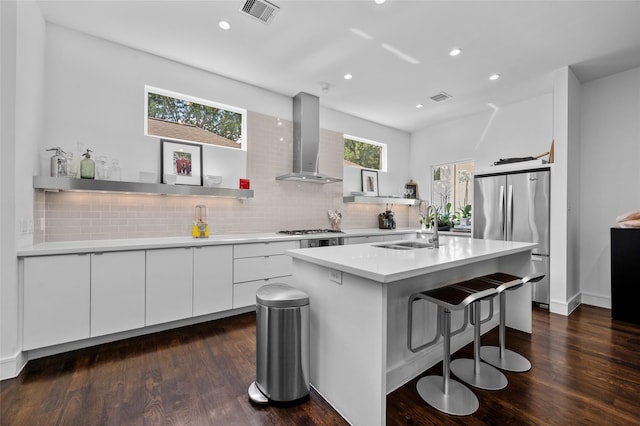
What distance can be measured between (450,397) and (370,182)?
4195 millimetres

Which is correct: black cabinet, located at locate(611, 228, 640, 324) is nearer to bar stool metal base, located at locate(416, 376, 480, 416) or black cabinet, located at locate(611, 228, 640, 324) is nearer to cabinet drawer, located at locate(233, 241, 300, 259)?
bar stool metal base, located at locate(416, 376, 480, 416)

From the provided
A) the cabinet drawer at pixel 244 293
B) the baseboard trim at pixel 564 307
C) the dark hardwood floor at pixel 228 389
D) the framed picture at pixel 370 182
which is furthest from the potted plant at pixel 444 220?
the cabinet drawer at pixel 244 293

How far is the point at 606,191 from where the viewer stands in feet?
12.4

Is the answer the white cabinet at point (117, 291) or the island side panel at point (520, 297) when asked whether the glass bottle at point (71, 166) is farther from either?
the island side panel at point (520, 297)

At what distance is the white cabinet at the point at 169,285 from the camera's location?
270cm

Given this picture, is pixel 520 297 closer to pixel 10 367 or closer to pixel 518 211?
pixel 518 211

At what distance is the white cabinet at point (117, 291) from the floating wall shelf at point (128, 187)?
68 cm

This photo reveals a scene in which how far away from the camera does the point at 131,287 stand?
2.59 m

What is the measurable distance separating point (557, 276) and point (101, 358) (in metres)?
4.94

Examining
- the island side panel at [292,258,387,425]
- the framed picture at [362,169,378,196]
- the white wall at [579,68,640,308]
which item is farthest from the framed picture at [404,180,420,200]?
the island side panel at [292,258,387,425]

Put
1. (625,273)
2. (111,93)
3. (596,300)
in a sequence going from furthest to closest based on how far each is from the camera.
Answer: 1. (596,300)
2. (625,273)
3. (111,93)

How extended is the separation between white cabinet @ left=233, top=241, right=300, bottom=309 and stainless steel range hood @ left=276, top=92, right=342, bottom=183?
4.02 feet

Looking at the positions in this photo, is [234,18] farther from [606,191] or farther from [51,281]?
[606,191]

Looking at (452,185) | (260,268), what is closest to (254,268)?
(260,268)
